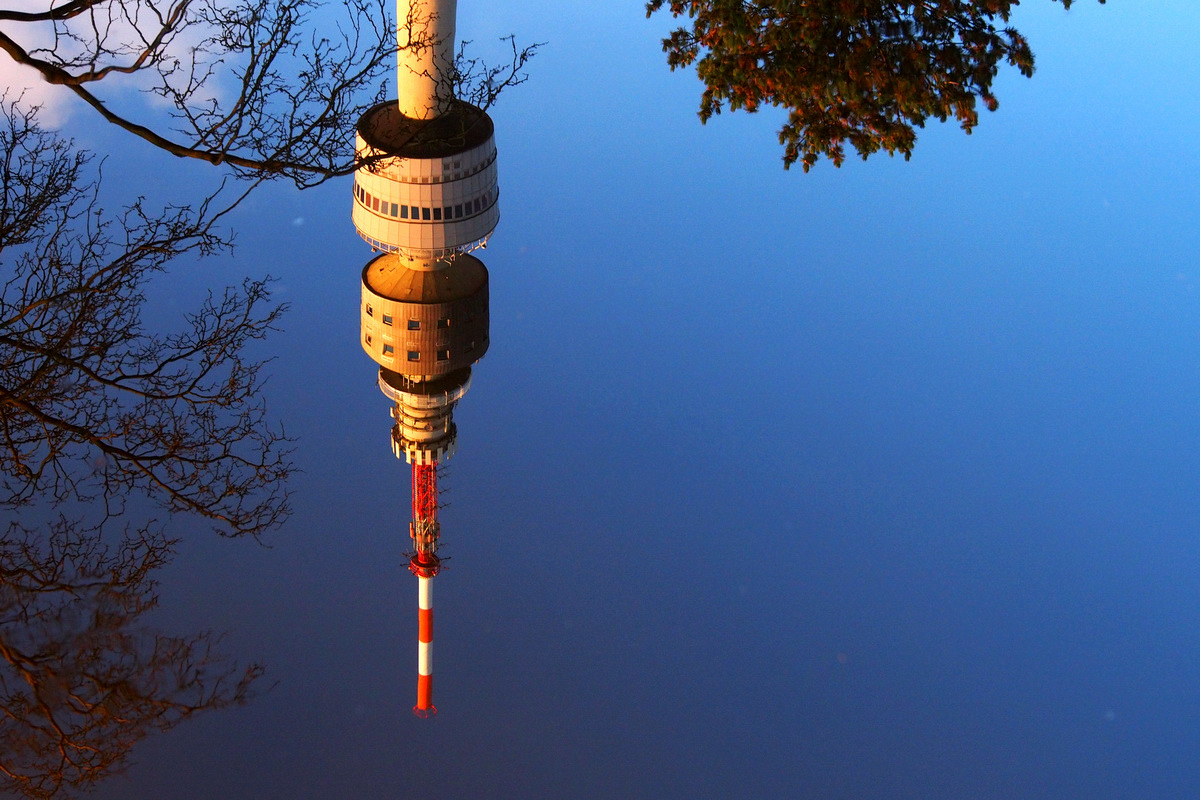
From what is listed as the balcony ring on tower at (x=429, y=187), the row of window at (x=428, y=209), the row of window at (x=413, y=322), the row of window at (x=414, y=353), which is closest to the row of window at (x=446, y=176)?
the balcony ring on tower at (x=429, y=187)

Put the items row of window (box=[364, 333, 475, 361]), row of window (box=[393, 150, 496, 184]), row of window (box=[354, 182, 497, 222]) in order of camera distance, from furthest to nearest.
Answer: row of window (box=[364, 333, 475, 361]) → row of window (box=[354, 182, 497, 222]) → row of window (box=[393, 150, 496, 184])

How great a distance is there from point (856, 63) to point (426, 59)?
10312 mm

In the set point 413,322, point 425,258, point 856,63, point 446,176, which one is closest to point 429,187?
point 446,176

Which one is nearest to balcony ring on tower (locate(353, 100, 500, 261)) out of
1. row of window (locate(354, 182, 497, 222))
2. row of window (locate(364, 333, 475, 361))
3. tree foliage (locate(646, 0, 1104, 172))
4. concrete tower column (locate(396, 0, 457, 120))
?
row of window (locate(354, 182, 497, 222))

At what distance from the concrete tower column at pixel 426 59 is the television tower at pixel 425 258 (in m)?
0.03

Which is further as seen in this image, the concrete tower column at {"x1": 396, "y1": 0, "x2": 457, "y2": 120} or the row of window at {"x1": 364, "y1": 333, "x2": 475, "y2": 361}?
the row of window at {"x1": 364, "y1": 333, "x2": 475, "y2": 361}

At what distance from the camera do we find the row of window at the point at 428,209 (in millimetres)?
25500

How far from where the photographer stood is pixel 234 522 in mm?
15523

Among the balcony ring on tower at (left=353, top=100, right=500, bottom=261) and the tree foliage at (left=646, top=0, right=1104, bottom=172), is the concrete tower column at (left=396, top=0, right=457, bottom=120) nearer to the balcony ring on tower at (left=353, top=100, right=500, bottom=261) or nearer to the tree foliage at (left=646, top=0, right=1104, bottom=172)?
the balcony ring on tower at (left=353, top=100, right=500, bottom=261)

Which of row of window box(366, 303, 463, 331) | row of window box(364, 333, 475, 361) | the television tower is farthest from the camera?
row of window box(364, 333, 475, 361)

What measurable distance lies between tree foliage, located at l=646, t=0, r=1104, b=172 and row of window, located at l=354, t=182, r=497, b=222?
8425 millimetres

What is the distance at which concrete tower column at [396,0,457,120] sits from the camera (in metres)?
23.5

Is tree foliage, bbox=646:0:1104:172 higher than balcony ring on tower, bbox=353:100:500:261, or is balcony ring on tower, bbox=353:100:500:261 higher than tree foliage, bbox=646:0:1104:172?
balcony ring on tower, bbox=353:100:500:261

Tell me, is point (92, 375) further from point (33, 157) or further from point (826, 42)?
point (826, 42)
